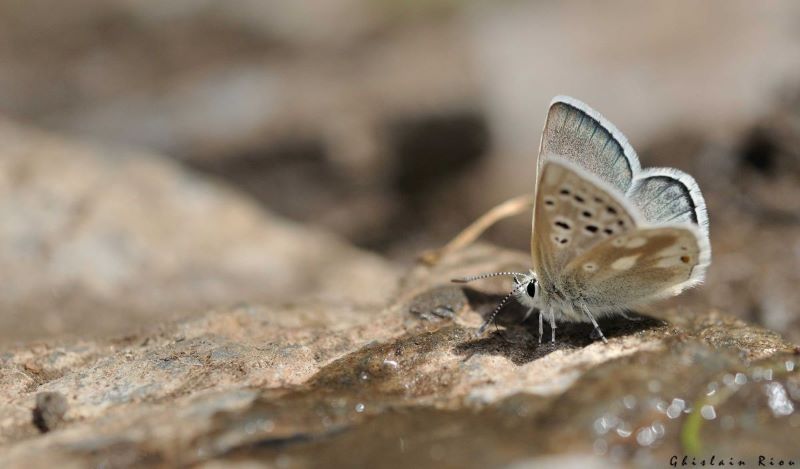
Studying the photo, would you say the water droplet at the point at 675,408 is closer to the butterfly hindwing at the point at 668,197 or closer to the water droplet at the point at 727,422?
the water droplet at the point at 727,422

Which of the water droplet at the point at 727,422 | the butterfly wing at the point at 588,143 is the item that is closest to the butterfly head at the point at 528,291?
the butterfly wing at the point at 588,143

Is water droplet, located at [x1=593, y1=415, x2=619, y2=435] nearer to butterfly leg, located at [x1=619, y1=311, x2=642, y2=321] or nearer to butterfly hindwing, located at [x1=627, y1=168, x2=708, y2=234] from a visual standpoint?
butterfly leg, located at [x1=619, y1=311, x2=642, y2=321]

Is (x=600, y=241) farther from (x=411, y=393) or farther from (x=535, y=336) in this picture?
(x=411, y=393)

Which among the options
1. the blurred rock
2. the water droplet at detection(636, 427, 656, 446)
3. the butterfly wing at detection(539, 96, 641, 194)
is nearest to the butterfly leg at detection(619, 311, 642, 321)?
the butterfly wing at detection(539, 96, 641, 194)

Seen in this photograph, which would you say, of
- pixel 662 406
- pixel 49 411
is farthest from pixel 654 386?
pixel 49 411

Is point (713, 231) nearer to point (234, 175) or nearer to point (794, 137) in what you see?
point (794, 137)

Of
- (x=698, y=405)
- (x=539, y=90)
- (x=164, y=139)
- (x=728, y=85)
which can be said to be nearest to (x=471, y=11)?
(x=539, y=90)
